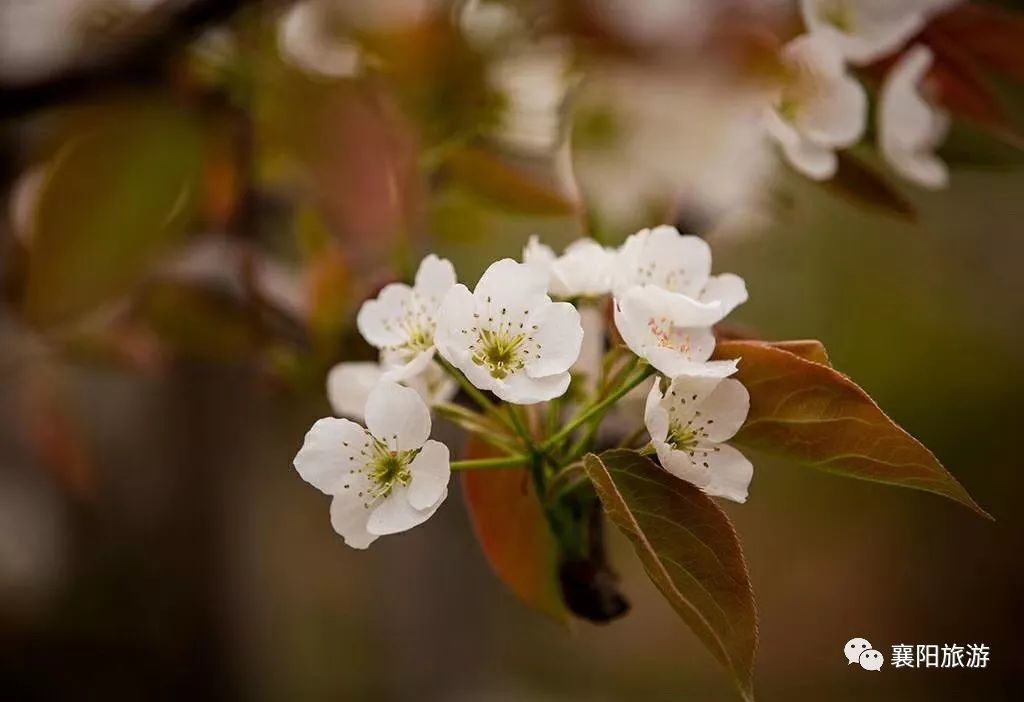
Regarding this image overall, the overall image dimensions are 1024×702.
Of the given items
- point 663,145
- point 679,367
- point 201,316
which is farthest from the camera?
point 201,316

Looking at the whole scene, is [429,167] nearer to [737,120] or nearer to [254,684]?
[737,120]

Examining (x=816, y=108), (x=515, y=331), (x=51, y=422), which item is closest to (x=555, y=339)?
(x=515, y=331)

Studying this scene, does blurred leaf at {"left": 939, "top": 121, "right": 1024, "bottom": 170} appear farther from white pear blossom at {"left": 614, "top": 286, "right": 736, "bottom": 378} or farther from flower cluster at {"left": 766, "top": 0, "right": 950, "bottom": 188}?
white pear blossom at {"left": 614, "top": 286, "right": 736, "bottom": 378}

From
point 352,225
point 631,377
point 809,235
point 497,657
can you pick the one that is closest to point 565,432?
point 631,377

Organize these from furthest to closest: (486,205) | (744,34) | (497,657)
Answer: (497,657) → (486,205) → (744,34)

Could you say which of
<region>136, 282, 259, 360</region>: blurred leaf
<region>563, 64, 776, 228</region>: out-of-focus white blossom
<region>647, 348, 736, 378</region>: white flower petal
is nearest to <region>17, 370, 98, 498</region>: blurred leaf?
<region>136, 282, 259, 360</region>: blurred leaf

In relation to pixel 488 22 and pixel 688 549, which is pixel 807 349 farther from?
pixel 488 22
